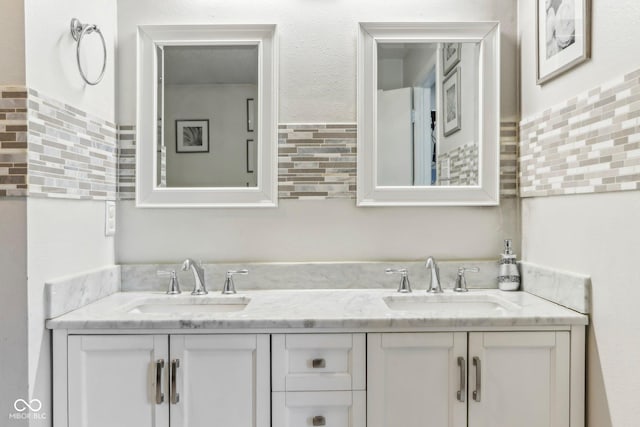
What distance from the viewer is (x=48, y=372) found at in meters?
1.35

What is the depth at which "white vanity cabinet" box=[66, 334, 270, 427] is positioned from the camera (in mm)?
1357

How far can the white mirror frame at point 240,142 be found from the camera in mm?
1775

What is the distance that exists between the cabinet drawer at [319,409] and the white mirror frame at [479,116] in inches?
28.7

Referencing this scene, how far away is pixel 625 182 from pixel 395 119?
32.4 inches

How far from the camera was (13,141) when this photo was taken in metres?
1.24

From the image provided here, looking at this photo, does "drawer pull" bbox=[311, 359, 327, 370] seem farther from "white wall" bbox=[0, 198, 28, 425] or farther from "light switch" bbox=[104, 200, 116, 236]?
"light switch" bbox=[104, 200, 116, 236]

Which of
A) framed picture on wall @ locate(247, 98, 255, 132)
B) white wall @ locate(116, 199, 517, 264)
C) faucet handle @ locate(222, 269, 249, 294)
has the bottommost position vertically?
faucet handle @ locate(222, 269, 249, 294)

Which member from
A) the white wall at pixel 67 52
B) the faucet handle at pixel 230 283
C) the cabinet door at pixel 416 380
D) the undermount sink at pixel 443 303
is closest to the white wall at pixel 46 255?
the white wall at pixel 67 52

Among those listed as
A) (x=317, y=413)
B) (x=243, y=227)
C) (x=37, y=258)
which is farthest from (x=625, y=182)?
(x=37, y=258)

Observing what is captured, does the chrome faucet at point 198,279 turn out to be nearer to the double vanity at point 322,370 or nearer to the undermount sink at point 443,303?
the double vanity at point 322,370

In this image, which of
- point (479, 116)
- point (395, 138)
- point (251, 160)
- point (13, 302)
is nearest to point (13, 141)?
point (13, 302)

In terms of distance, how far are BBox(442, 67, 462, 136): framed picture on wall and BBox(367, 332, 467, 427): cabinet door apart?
2.67 feet

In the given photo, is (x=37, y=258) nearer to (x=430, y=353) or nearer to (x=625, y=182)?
(x=430, y=353)

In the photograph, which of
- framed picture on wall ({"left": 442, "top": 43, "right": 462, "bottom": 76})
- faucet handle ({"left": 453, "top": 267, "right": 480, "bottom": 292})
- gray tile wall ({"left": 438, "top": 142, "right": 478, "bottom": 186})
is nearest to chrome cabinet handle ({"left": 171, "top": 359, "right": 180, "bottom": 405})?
faucet handle ({"left": 453, "top": 267, "right": 480, "bottom": 292})
